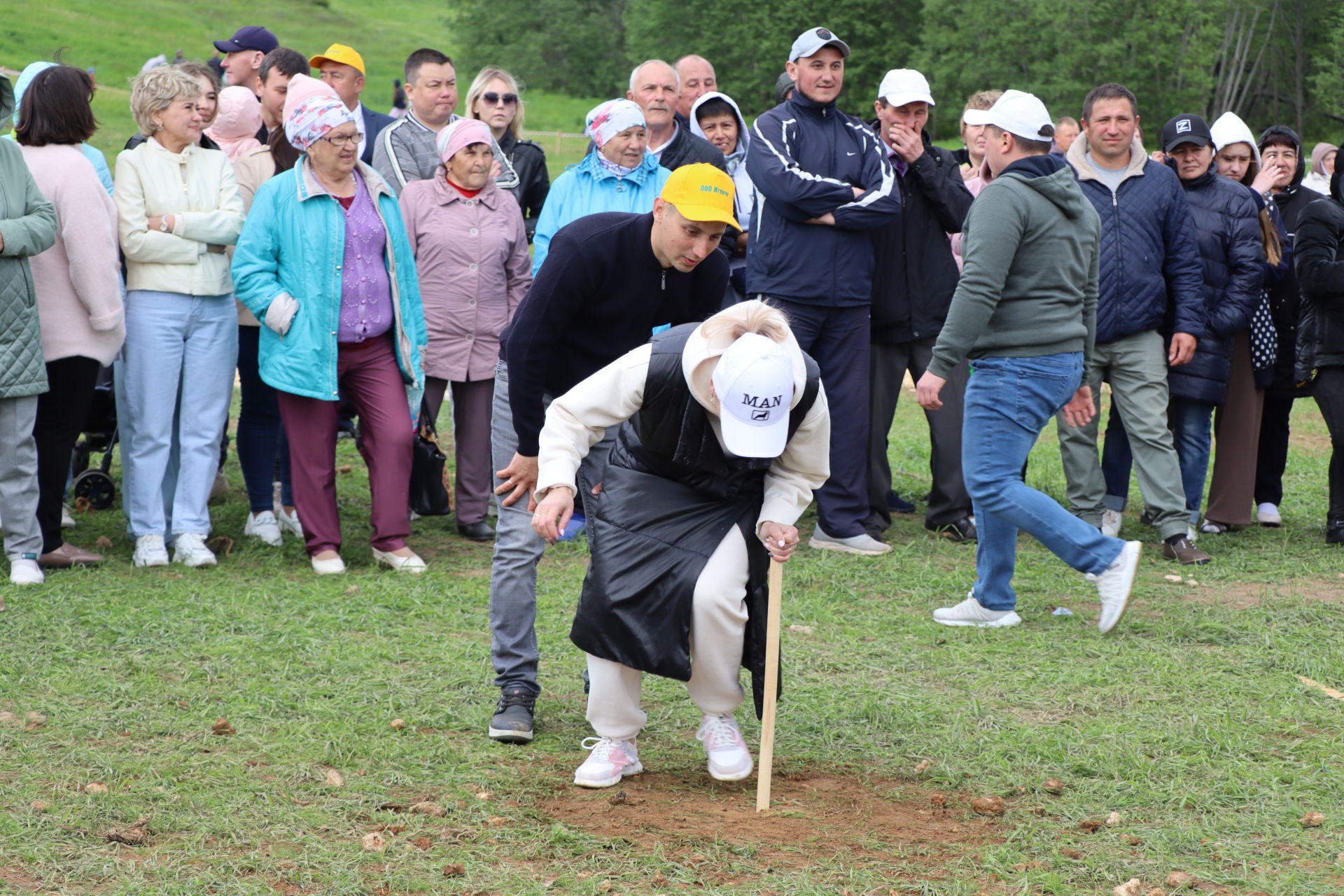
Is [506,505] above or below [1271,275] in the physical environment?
below

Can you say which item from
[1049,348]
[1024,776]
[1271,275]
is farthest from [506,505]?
[1271,275]

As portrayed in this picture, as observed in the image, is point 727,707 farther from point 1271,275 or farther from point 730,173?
point 1271,275

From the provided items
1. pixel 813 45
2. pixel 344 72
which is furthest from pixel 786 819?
pixel 344 72

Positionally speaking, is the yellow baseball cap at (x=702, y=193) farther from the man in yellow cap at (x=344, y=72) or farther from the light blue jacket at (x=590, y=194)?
the man in yellow cap at (x=344, y=72)

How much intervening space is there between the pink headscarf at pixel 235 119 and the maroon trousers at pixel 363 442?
178cm

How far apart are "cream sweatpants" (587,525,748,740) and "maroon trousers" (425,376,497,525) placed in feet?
12.3

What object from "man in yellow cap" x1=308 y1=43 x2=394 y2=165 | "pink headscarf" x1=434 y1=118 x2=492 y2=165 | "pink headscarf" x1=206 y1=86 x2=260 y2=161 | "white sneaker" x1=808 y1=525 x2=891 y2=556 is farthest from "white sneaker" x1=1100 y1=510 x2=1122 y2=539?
"pink headscarf" x1=206 y1=86 x2=260 y2=161

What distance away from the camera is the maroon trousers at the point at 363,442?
Answer: 279 inches

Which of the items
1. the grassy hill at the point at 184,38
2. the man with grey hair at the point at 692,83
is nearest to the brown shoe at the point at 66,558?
the man with grey hair at the point at 692,83

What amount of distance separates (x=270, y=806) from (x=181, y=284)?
3756 mm

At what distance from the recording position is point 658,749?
4.77 meters

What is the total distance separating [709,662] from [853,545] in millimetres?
3611

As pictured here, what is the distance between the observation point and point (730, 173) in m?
8.72

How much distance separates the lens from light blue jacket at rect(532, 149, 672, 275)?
7520mm
